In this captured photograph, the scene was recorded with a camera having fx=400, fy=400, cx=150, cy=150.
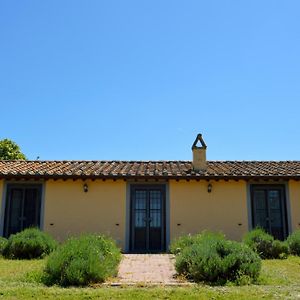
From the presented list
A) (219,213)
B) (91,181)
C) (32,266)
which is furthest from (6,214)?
(219,213)

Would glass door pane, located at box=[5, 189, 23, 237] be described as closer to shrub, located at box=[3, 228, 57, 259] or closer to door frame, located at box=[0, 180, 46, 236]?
door frame, located at box=[0, 180, 46, 236]

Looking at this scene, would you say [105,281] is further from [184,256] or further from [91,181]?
[91,181]

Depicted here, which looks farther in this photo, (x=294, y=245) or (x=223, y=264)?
(x=294, y=245)

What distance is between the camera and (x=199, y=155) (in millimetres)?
15719

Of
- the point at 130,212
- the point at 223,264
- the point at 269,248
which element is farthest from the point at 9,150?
the point at 223,264

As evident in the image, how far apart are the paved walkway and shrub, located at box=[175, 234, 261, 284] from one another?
1.77 ft

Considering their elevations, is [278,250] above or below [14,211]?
below

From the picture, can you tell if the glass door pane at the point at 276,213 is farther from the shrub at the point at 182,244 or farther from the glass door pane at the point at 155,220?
the shrub at the point at 182,244

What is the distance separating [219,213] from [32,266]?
23.8ft

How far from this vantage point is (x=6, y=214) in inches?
575

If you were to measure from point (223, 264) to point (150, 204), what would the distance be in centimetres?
676

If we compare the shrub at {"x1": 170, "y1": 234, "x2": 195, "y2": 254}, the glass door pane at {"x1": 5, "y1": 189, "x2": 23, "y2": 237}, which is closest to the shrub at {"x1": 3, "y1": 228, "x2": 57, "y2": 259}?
the glass door pane at {"x1": 5, "y1": 189, "x2": 23, "y2": 237}

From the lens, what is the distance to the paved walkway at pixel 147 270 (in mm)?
8258

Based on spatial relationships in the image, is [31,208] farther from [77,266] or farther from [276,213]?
[276,213]
